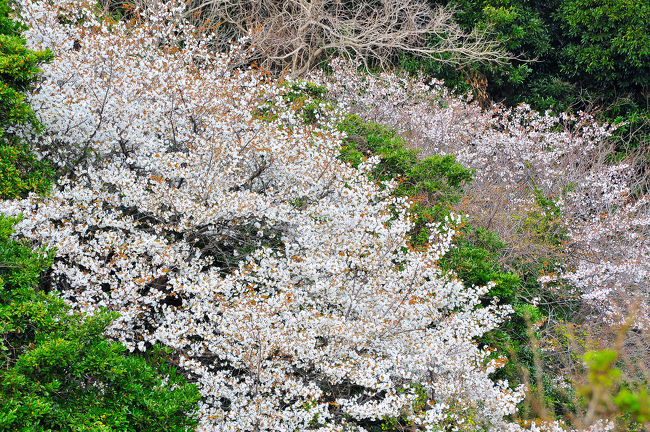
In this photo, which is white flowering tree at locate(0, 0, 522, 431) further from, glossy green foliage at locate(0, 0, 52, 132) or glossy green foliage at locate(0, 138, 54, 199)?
glossy green foliage at locate(0, 0, 52, 132)

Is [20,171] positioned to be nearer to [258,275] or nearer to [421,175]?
[258,275]

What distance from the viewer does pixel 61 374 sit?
3.02 m

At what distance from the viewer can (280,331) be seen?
13.5 ft

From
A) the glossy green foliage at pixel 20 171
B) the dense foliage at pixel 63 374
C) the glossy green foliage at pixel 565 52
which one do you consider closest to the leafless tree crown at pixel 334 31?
the glossy green foliage at pixel 565 52

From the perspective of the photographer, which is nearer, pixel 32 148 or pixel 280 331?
pixel 280 331

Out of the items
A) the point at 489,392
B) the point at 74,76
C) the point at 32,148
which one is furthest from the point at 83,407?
the point at 74,76

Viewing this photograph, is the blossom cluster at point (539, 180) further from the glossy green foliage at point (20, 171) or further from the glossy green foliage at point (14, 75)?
the glossy green foliage at point (14, 75)

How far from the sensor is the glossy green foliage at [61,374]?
2.79 metres

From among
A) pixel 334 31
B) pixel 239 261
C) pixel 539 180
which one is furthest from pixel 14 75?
pixel 539 180

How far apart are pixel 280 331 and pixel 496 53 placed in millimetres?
11099

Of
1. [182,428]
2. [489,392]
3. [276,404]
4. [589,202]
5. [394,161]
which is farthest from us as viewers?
[589,202]

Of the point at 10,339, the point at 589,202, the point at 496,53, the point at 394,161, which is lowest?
the point at 10,339

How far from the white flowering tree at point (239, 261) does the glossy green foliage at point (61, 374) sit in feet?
1.71

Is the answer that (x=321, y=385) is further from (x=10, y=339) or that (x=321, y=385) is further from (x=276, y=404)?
(x=10, y=339)
